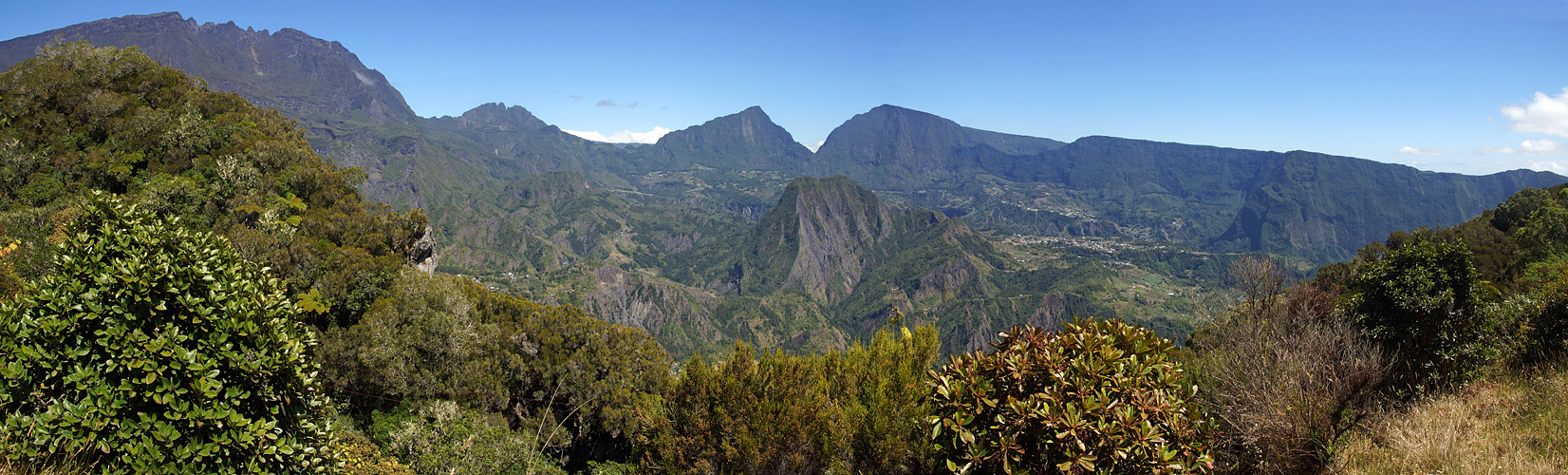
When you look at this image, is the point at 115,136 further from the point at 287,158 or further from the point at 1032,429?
the point at 1032,429

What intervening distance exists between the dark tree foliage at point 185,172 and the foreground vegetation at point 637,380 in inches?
10.0

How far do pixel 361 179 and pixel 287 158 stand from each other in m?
3.93

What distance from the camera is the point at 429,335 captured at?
24.8 m

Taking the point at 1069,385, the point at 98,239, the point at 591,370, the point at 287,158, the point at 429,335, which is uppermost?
the point at 287,158

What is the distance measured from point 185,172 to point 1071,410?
1727 inches

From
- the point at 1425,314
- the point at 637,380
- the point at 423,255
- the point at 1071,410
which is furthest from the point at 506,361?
the point at 1425,314

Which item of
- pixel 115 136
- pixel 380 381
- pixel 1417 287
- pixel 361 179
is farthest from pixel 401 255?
pixel 1417 287

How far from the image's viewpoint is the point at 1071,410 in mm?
6586

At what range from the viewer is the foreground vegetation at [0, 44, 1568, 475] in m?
6.25

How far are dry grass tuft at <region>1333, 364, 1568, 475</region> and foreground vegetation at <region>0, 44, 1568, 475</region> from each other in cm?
5

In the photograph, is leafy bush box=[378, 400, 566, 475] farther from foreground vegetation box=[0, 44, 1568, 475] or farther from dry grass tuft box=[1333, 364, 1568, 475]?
dry grass tuft box=[1333, 364, 1568, 475]

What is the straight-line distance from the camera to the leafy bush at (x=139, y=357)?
6.04 meters

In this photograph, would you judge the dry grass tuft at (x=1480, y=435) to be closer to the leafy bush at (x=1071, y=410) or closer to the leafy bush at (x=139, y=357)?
the leafy bush at (x=1071, y=410)

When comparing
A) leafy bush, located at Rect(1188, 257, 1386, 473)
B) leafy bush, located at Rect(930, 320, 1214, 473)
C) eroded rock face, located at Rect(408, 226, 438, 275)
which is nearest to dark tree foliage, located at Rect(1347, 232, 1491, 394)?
leafy bush, located at Rect(1188, 257, 1386, 473)
